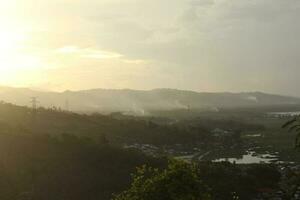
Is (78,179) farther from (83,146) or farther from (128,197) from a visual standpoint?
(128,197)

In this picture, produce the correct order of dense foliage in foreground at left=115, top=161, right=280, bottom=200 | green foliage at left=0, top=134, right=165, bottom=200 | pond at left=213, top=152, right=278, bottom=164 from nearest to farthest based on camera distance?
dense foliage in foreground at left=115, top=161, right=280, bottom=200, green foliage at left=0, top=134, right=165, bottom=200, pond at left=213, top=152, right=278, bottom=164

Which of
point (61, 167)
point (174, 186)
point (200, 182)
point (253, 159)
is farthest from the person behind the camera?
point (253, 159)

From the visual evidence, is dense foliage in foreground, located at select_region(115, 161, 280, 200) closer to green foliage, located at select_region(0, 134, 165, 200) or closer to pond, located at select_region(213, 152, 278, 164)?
green foliage, located at select_region(0, 134, 165, 200)

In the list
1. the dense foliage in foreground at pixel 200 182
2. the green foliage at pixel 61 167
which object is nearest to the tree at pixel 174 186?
the dense foliage in foreground at pixel 200 182

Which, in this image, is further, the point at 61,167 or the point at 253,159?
the point at 253,159

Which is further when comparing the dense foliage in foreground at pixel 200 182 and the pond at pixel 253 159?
the pond at pixel 253 159

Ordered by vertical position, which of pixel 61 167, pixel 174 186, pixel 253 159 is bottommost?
pixel 253 159

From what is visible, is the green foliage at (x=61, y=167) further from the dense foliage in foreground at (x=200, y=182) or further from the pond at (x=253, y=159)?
the pond at (x=253, y=159)

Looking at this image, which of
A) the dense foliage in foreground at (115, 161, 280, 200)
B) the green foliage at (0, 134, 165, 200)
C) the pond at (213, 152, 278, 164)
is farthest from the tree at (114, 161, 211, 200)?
the pond at (213, 152, 278, 164)

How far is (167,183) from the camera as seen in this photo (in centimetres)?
1903

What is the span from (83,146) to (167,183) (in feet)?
160

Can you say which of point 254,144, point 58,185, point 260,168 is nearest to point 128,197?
point 58,185

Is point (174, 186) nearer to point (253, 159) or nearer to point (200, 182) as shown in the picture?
point (200, 182)

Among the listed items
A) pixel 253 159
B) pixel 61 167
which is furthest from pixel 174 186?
pixel 253 159
